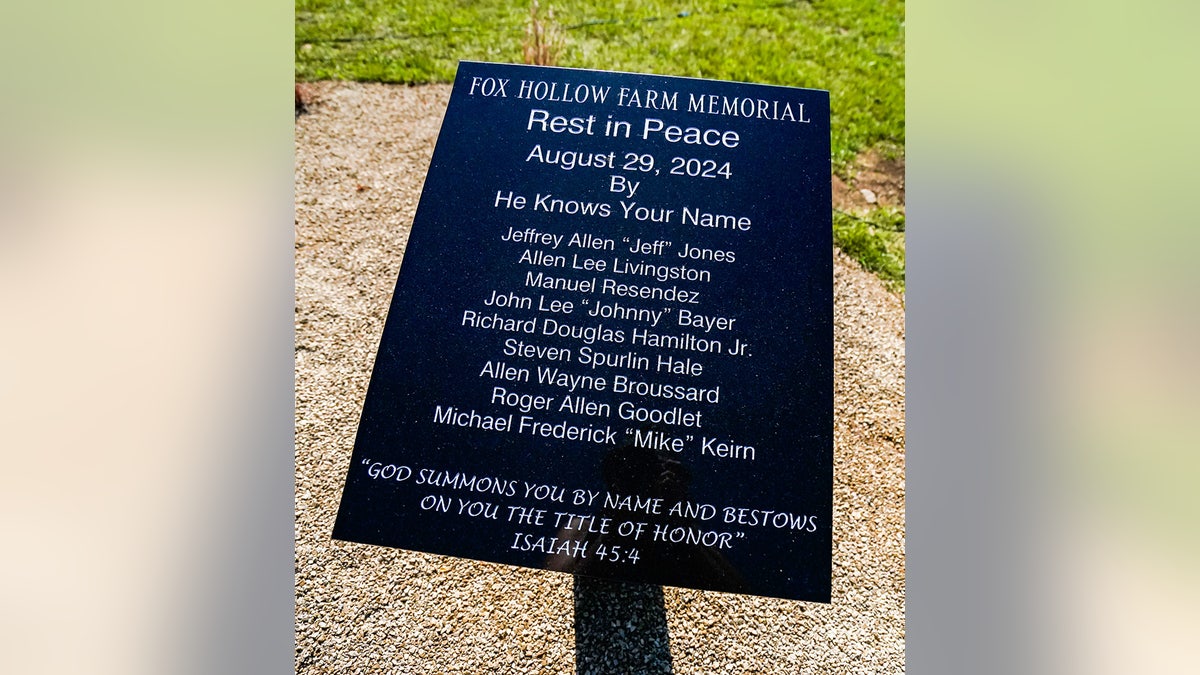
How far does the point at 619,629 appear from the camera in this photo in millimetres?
2932

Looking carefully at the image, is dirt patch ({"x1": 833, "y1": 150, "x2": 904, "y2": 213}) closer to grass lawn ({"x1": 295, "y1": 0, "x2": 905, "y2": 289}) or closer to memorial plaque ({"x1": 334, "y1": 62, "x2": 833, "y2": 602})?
grass lawn ({"x1": 295, "y1": 0, "x2": 905, "y2": 289})

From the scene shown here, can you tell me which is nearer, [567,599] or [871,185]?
[567,599]

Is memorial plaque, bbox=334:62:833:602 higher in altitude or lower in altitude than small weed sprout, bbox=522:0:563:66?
lower

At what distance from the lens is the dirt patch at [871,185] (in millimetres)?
4750

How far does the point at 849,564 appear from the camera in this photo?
3.16 metres

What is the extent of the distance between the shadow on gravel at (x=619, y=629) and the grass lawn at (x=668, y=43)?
3882 millimetres

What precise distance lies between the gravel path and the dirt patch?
1.25 meters

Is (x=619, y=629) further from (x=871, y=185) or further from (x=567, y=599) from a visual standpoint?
(x=871, y=185)

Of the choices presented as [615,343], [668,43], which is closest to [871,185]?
[668,43]

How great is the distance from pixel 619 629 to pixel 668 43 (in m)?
5.29

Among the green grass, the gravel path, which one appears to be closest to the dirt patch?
the green grass

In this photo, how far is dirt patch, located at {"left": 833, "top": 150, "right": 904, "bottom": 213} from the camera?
4.75 metres

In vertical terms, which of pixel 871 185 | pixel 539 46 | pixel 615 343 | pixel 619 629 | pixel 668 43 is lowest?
pixel 619 629
